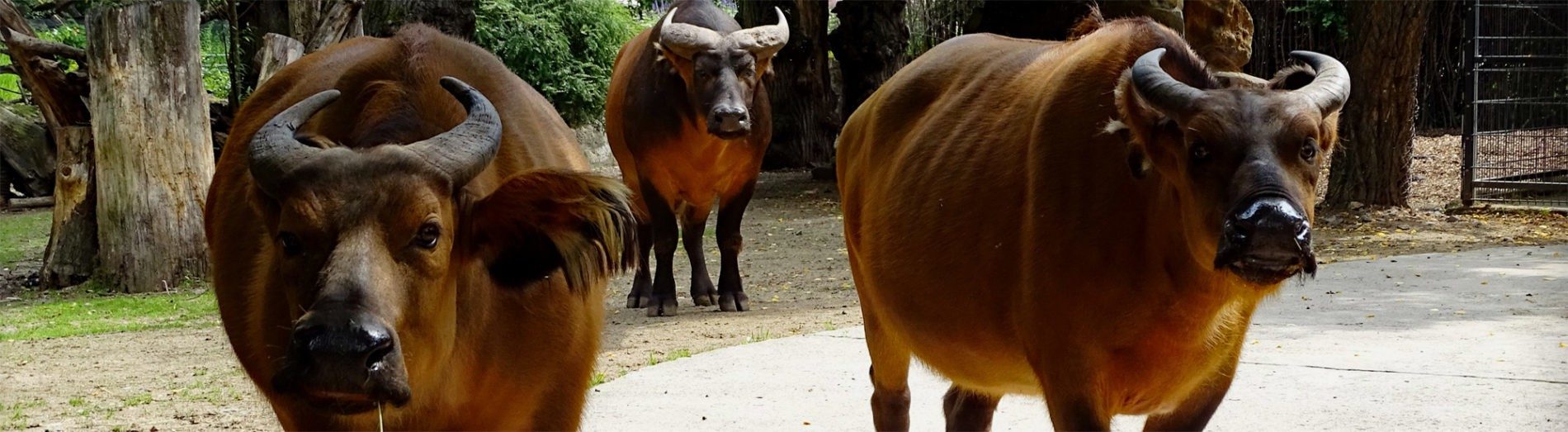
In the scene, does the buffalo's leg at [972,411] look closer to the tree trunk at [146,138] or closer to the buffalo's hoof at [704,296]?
the buffalo's hoof at [704,296]

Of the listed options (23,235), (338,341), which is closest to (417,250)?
(338,341)

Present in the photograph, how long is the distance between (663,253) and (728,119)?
109cm

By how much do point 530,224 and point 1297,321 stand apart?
17.5ft

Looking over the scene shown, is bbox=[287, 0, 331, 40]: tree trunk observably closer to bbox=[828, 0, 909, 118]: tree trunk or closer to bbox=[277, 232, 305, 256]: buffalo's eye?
bbox=[828, 0, 909, 118]: tree trunk

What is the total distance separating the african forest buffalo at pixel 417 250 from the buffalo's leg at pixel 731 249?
5.41 m

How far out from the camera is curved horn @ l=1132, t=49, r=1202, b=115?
3732 mm

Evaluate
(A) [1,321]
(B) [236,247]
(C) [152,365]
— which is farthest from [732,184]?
(B) [236,247]

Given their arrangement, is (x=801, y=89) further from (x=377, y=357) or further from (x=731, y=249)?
(x=377, y=357)

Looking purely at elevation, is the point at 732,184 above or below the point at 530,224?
below

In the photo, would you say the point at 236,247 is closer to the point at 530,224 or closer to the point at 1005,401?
the point at 530,224

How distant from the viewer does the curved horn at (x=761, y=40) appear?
10625 millimetres

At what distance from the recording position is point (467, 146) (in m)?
3.83

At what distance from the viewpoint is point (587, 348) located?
14.8ft

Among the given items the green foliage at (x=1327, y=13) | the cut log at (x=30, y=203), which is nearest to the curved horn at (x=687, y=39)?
the cut log at (x=30, y=203)
